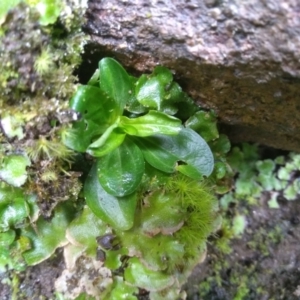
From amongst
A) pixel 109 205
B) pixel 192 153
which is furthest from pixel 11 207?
pixel 192 153

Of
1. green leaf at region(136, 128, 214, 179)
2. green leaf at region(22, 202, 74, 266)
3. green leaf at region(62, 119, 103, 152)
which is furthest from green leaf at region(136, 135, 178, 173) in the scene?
green leaf at region(22, 202, 74, 266)

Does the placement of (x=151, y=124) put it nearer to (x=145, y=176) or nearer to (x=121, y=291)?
(x=145, y=176)

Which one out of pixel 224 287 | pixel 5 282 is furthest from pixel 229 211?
pixel 5 282

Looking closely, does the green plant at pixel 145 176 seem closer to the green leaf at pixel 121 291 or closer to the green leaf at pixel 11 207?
the green leaf at pixel 121 291

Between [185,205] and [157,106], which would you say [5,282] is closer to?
[185,205]

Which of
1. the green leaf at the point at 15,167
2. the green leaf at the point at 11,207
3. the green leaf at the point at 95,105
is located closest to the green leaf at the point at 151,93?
the green leaf at the point at 95,105
